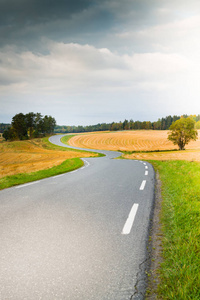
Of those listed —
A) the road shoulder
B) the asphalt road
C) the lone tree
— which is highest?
the lone tree

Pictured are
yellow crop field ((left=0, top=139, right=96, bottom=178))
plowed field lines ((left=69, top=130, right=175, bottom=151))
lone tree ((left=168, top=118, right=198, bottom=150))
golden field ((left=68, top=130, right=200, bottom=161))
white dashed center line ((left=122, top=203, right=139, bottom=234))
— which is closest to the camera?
white dashed center line ((left=122, top=203, right=139, bottom=234))

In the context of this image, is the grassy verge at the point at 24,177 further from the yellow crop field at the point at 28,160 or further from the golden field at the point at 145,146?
the golden field at the point at 145,146

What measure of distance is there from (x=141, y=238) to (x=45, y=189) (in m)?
4.66

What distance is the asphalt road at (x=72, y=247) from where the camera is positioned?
2.35 metres

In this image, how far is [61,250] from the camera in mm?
3139

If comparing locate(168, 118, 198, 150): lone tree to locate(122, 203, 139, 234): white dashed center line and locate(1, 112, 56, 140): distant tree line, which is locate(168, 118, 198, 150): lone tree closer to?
locate(122, 203, 139, 234): white dashed center line

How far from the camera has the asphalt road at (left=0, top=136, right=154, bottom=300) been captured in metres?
2.35

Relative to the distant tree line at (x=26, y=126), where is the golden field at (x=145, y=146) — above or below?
below

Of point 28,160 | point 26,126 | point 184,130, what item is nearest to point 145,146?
point 184,130

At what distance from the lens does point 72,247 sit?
3.23m

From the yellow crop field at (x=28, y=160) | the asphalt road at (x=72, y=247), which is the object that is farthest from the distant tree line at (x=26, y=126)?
the asphalt road at (x=72, y=247)

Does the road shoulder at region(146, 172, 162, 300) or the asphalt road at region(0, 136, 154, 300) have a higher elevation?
the asphalt road at region(0, 136, 154, 300)

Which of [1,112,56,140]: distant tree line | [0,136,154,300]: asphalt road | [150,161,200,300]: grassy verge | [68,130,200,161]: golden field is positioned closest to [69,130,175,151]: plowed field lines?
[68,130,200,161]: golden field

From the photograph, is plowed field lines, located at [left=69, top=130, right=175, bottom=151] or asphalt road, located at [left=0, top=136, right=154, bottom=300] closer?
asphalt road, located at [left=0, top=136, right=154, bottom=300]
